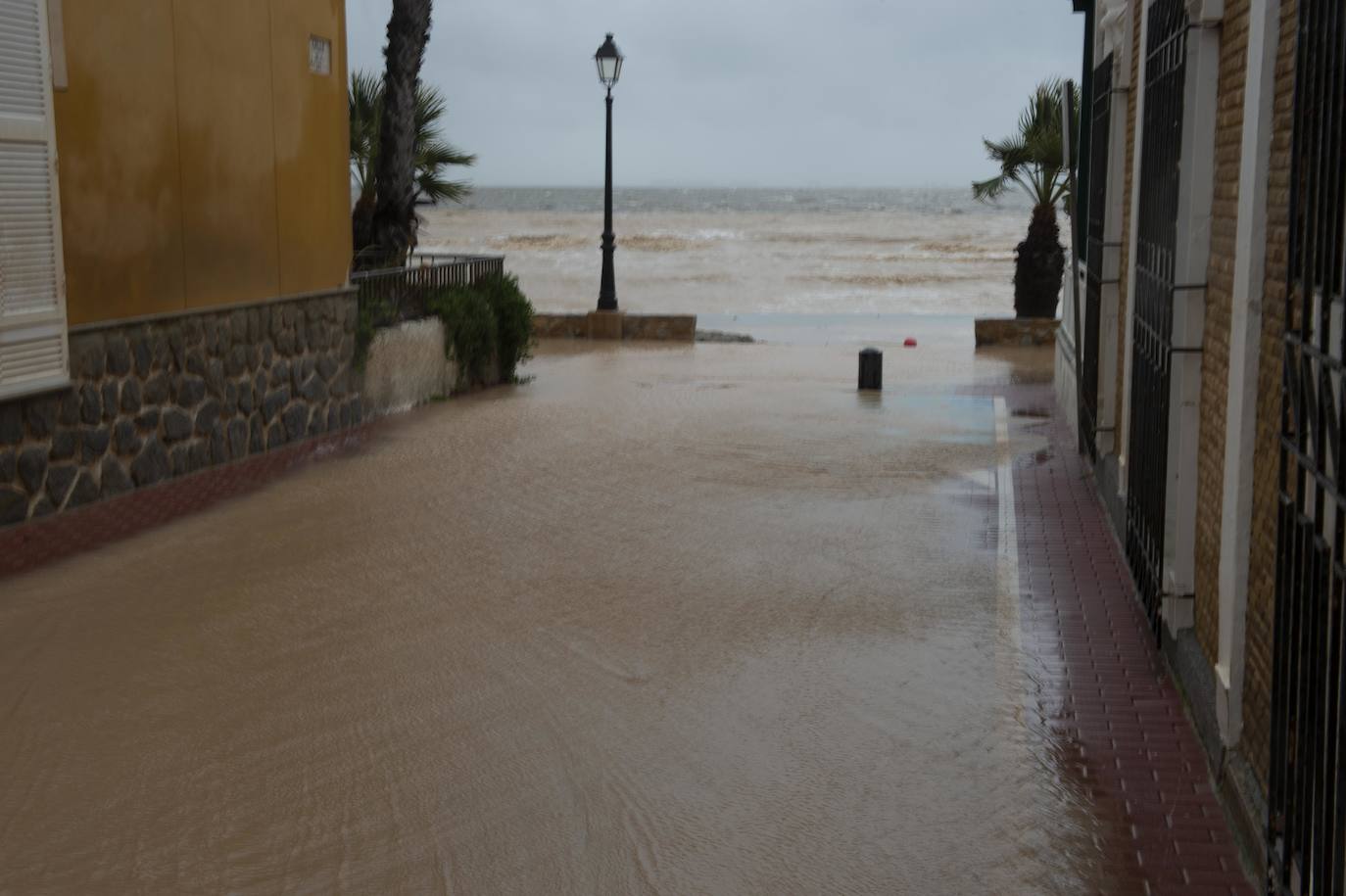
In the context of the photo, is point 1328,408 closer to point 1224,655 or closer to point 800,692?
point 1224,655

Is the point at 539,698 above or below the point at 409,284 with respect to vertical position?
below

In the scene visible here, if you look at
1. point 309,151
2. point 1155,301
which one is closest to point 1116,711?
point 1155,301

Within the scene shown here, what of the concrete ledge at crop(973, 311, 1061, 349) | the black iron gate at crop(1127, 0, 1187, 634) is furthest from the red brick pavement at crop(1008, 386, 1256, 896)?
the concrete ledge at crop(973, 311, 1061, 349)

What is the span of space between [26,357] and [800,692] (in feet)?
17.1

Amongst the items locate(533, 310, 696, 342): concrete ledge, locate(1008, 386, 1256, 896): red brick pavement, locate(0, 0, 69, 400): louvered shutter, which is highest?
locate(0, 0, 69, 400): louvered shutter

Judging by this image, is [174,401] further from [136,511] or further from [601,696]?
[601,696]

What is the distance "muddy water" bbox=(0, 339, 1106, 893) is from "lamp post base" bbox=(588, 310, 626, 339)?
12.2 meters

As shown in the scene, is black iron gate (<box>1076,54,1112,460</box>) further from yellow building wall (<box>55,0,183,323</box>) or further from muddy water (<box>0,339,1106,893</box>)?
yellow building wall (<box>55,0,183,323</box>)

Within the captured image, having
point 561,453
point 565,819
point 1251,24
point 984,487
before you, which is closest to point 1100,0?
point 984,487

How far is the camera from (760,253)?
6103 cm

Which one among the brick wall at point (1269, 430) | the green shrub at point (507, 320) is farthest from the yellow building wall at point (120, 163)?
the brick wall at point (1269, 430)

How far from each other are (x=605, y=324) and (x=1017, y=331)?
6153 mm

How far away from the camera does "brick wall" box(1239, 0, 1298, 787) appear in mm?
4633

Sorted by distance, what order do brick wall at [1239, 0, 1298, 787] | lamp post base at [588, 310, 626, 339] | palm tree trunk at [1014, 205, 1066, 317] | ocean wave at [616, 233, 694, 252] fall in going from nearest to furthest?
brick wall at [1239, 0, 1298, 787] < palm tree trunk at [1014, 205, 1066, 317] < lamp post base at [588, 310, 626, 339] < ocean wave at [616, 233, 694, 252]
